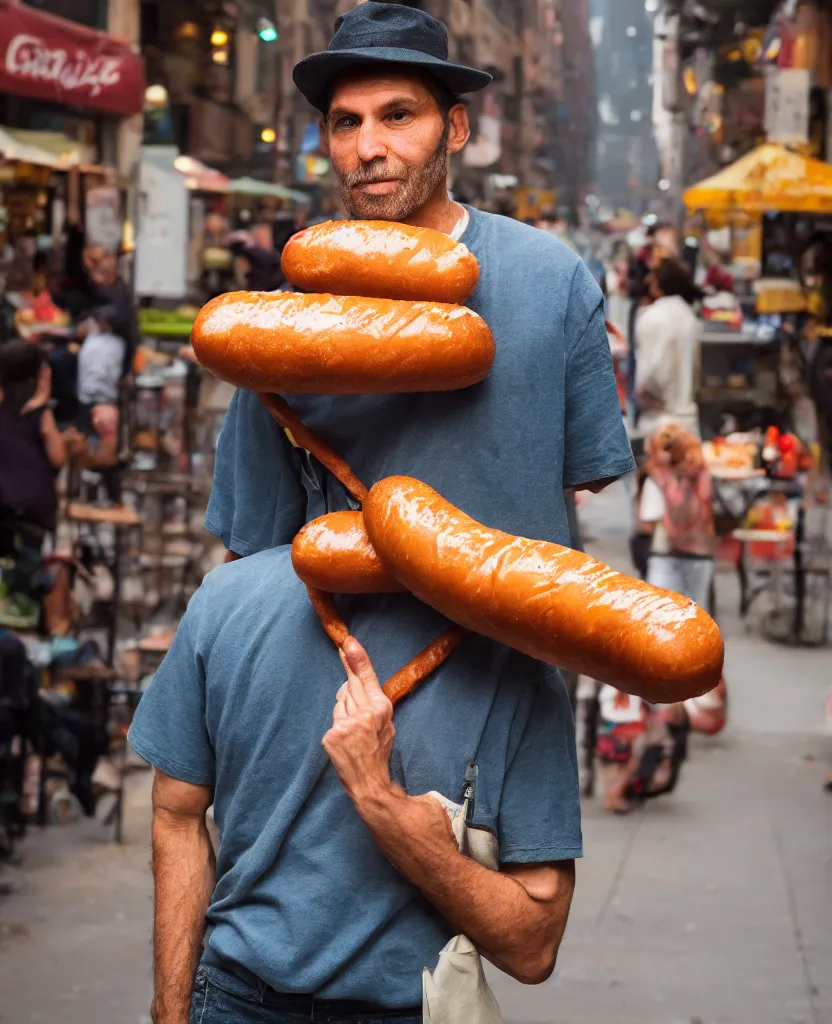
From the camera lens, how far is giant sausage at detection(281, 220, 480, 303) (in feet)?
7.00

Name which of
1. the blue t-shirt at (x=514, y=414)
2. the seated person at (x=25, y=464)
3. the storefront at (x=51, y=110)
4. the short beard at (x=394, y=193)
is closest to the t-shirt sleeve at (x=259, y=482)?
the blue t-shirt at (x=514, y=414)

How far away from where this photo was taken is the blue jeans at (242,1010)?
7.39 ft

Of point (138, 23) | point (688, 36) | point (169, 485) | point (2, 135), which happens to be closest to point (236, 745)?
point (169, 485)

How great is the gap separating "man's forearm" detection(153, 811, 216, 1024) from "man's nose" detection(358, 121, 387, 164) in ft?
3.25

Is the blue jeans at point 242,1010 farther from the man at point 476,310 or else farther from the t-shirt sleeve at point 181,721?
the man at point 476,310

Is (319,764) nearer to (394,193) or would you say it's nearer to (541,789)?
(541,789)

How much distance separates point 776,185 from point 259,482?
1377 centimetres

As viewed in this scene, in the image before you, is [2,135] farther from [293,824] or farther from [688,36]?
[688,36]

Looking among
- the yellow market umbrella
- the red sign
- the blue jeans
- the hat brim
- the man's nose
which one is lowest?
the blue jeans

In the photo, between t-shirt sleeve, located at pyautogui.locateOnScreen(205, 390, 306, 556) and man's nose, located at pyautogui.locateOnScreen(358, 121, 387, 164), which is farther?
t-shirt sleeve, located at pyautogui.locateOnScreen(205, 390, 306, 556)

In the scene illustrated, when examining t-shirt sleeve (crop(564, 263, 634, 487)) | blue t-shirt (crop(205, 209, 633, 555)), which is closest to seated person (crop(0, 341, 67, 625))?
blue t-shirt (crop(205, 209, 633, 555))

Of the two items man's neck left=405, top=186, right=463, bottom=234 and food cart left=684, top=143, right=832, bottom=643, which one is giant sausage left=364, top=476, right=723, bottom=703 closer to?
man's neck left=405, top=186, right=463, bottom=234

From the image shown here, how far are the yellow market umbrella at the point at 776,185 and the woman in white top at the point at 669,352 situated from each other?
3.44 meters

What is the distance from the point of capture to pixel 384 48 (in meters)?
2.22
